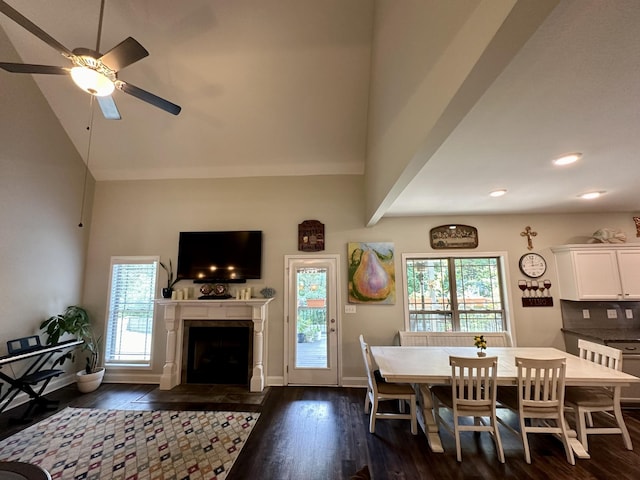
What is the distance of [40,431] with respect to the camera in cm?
294

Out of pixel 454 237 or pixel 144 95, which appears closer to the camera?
pixel 144 95

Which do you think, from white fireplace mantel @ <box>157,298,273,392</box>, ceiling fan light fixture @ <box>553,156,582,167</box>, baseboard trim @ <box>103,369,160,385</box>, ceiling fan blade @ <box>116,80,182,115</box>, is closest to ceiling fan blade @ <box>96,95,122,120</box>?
ceiling fan blade @ <box>116,80,182,115</box>

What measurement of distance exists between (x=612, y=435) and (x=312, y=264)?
A: 4045 millimetres

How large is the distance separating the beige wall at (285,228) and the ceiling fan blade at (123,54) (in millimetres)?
2519

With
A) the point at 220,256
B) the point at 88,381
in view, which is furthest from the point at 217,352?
the point at 88,381

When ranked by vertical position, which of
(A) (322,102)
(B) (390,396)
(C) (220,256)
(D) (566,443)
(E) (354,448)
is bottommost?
(E) (354,448)

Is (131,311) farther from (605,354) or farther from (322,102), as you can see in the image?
(605,354)

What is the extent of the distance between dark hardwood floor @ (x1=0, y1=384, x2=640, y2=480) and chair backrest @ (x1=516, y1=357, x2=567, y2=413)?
0.49m

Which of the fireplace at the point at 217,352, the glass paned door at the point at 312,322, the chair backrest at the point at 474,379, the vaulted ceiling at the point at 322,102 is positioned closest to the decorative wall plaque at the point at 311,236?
the glass paned door at the point at 312,322

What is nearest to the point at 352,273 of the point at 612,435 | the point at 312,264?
the point at 312,264

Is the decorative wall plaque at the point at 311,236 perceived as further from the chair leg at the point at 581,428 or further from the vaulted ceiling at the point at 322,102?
the chair leg at the point at 581,428

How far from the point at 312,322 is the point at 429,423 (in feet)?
6.94

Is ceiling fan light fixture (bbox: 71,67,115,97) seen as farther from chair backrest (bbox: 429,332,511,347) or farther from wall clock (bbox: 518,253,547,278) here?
wall clock (bbox: 518,253,547,278)

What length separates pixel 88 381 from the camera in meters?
4.00
